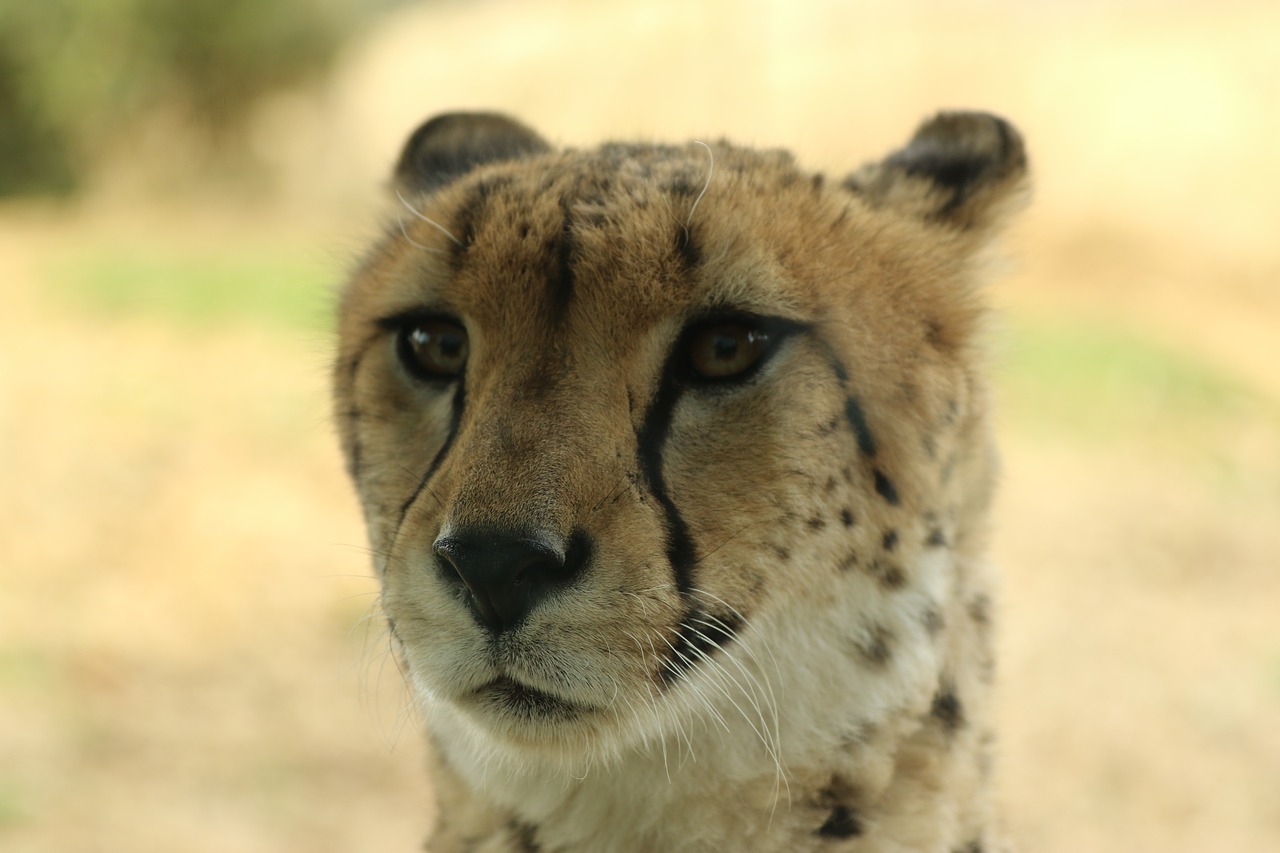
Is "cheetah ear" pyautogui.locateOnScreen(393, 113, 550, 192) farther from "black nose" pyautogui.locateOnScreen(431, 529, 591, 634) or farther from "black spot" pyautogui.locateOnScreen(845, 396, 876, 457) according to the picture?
"black nose" pyautogui.locateOnScreen(431, 529, 591, 634)

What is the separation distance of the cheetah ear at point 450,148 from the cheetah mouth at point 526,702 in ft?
3.02

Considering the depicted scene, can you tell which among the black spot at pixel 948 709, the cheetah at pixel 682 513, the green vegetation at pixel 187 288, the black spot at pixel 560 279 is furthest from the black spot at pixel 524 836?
the green vegetation at pixel 187 288

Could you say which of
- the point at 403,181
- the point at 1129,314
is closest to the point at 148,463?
the point at 403,181

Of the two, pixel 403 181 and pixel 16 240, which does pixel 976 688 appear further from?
pixel 16 240

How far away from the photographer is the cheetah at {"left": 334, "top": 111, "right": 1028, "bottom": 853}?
1234 mm

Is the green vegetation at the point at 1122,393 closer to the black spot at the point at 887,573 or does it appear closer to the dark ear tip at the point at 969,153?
the dark ear tip at the point at 969,153

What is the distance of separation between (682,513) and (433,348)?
36cm

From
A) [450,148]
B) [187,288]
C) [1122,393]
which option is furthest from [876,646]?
[187,288]

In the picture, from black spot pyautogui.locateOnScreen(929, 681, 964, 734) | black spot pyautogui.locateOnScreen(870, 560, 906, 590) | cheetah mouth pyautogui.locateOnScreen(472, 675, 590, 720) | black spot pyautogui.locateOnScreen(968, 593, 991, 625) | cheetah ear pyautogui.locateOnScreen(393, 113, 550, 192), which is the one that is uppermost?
cheetah ear pyautogui.locateOnScreen(393, 113, 550, 192)

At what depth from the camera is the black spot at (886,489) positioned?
4.55ft

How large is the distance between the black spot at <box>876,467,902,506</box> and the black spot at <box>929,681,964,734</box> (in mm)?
219

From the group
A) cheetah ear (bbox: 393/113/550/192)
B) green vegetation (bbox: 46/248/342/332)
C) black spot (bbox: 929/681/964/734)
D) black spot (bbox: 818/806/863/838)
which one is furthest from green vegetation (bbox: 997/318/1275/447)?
black spot (bbox: 818/806/863/838)

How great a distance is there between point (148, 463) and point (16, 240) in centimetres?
462

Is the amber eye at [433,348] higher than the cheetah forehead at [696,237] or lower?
lower
